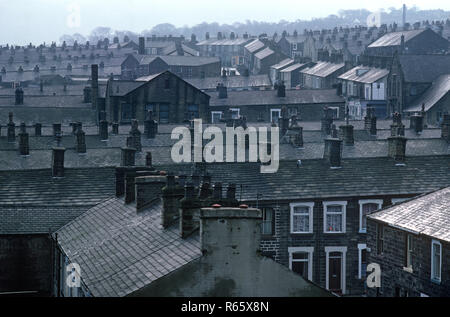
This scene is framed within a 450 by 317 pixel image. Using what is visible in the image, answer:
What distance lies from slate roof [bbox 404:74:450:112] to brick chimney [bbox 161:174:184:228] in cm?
7532

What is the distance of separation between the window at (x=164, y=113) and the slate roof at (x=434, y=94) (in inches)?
1106

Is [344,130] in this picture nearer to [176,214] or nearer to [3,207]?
[3,207]

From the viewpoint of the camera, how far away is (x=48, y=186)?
4375 centimetres

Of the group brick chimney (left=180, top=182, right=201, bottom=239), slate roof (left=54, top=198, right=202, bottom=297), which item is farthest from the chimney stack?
brick chimney (left=180, top=182, right=201, bottom=239)

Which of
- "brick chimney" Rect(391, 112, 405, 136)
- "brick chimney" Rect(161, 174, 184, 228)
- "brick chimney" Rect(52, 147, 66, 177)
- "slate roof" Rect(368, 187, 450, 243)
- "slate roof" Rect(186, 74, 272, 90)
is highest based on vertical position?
"slate roof" Rect(186, 74, 272, 90)

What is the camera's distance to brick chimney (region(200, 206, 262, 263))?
970 inches

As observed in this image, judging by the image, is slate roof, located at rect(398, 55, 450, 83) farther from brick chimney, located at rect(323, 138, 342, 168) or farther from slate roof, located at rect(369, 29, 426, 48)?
brick chimney, located at rect(323, 138, 342, 168)

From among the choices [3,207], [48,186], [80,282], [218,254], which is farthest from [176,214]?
[48,186]

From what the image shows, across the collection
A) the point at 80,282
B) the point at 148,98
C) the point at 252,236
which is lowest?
the point at 80,282

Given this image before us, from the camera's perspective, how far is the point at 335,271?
44.9 meters

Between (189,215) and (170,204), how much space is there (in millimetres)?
2151

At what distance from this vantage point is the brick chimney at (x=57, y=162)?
44000mm

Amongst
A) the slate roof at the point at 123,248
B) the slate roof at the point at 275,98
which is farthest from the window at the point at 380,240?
the slate roof at the point at 275,98
